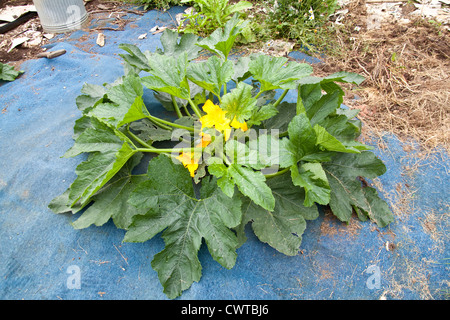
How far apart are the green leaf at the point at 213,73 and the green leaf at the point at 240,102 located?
144 millimetres

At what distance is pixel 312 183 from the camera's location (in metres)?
1.48

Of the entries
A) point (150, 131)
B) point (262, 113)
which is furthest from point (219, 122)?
point (150, 131)

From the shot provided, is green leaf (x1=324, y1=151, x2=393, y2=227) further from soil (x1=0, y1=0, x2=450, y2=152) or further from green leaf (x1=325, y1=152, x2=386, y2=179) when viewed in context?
soil (x1=0, y1=0, x2=450, y2=152)

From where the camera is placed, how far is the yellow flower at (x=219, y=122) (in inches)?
65.5

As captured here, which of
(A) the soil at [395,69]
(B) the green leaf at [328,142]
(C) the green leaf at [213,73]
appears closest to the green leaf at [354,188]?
(B) the green leaf at [328,142]

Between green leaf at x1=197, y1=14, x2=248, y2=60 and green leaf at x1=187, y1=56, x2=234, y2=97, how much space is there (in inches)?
6.2

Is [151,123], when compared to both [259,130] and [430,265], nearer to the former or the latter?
[259,130]

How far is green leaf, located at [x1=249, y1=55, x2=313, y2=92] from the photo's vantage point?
1.63m

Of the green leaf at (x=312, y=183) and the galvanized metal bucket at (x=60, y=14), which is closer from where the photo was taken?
the green leaf at (x=312, y=183)

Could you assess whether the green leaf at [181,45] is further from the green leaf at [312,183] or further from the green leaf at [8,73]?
the green leaf at [8,73]

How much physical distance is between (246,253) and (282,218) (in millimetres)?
295

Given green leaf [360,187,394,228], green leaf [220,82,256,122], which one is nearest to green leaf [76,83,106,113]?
green leaf [220,82,256,122]

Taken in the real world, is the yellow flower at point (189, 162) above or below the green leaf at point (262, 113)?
below

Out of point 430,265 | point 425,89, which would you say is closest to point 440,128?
point 425,89
